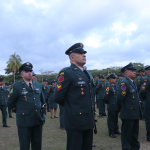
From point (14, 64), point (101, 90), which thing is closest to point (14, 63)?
point (14, 64)

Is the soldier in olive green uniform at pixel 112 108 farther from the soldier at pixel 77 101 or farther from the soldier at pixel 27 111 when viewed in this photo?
the soldier at pixel 77 101

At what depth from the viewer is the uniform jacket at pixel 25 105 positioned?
12.1 ft

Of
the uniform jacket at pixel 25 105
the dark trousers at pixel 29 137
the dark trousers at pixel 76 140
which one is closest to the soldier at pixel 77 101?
the dark trousers at pixel 76 140

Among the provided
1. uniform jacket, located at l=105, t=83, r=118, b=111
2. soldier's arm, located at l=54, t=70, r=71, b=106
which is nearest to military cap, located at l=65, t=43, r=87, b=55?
soldier's arm, located at l=54, t=70, r=71, b=106

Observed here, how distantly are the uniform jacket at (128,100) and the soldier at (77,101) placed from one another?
184 centimetres

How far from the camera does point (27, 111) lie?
12.3 feet

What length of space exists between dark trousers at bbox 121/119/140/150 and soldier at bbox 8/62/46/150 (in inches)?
83.9

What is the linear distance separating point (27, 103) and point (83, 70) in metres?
1.60

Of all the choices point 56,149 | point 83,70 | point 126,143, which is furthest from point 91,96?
point 56,149

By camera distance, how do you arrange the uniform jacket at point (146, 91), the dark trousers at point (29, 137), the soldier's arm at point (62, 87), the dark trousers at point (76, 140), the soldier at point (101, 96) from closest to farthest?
1. the dark trousers at point (76, 140)
2. the soldier's arm at point (62, 87)
3. the dark trousers at point (29, 137)
4. the uniform jacket at point (146, 91)
5. the soldier at point (101, 96)

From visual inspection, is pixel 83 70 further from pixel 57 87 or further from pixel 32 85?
pixel 32 85

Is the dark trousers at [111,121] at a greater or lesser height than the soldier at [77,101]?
lesser

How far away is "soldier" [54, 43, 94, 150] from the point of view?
2.69m

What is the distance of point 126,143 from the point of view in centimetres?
436
